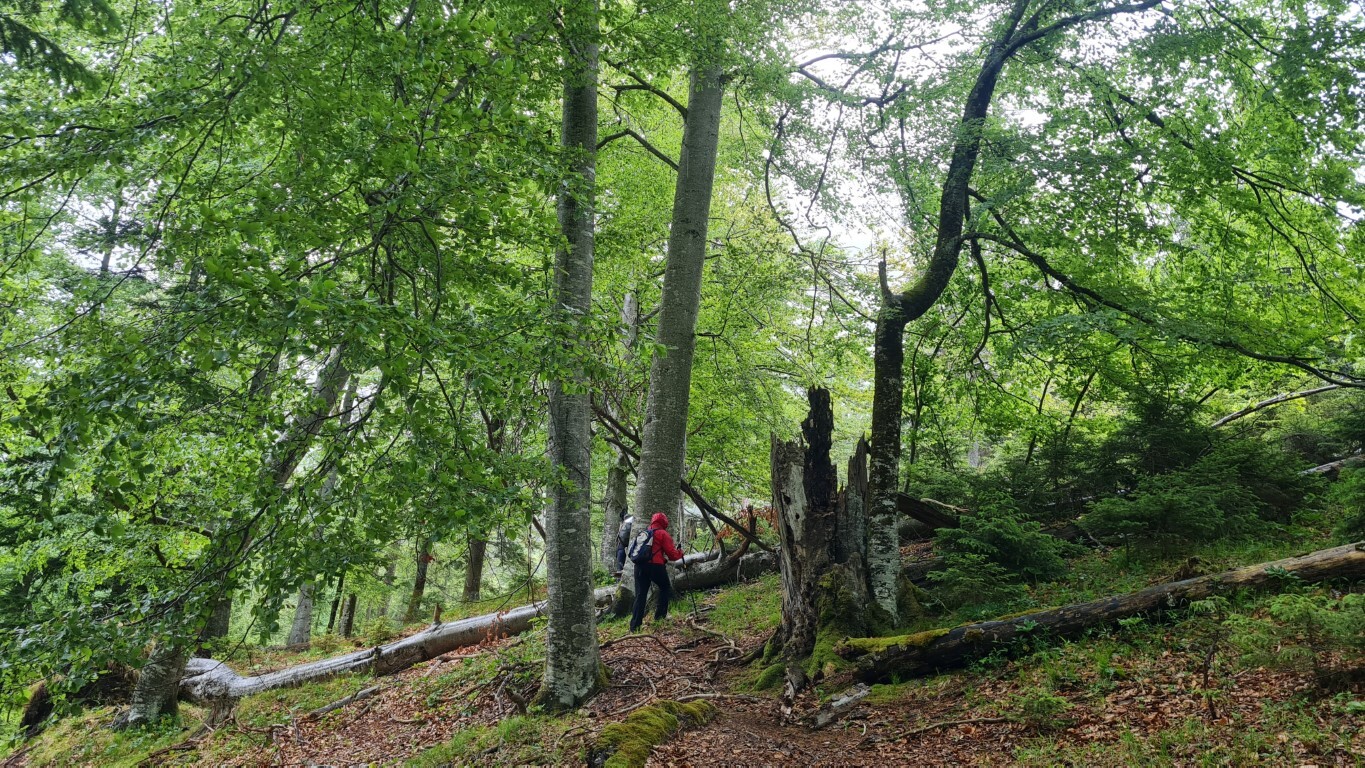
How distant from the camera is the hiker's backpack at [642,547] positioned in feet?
31.3

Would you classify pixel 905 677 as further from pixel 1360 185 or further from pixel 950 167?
pixel 1360 185

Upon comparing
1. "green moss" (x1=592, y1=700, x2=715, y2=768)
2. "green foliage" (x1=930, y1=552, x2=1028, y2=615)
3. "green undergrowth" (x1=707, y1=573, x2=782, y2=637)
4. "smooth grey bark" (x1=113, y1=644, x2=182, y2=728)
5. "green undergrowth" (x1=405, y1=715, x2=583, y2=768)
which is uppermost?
"green foliage" (x1=930, y1=552, x2=1028, y2=615)

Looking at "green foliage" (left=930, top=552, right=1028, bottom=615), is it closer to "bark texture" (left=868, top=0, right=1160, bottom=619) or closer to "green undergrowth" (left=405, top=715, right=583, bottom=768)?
"bark texture" (left=868, top=0, right=1160, bottom=619)

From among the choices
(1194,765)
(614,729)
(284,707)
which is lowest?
(284,707)

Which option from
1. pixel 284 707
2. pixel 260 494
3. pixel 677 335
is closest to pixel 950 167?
pixel 677 335

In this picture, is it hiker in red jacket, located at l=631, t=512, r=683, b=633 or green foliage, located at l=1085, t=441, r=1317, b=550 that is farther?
hiker in red jacket, located at l=631, t=512, r=683, b=633

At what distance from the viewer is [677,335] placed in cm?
1029

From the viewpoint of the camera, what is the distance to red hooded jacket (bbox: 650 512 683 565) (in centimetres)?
949

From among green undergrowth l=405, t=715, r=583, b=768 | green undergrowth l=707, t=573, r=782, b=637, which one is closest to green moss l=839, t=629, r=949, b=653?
green undergrowth l=707, t=573, r=782, b=637

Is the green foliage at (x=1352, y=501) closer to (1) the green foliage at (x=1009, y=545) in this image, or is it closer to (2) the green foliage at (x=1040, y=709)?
(1) the green foliage at (x=1009, y=545)

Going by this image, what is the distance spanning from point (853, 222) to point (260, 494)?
10375 millimetres

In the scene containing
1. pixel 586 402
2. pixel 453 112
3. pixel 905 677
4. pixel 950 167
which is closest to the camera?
pixel 453 112

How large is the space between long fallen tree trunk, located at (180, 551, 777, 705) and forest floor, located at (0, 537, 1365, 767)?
116cm

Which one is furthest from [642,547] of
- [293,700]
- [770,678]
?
[293,700]
